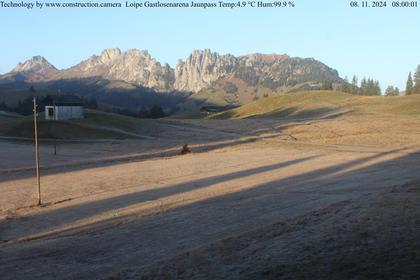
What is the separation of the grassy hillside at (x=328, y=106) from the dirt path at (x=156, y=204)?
65988mm

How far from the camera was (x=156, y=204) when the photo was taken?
21188mm

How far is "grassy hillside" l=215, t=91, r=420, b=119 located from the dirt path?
6599 centimetres

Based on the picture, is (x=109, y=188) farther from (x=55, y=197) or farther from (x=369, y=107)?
(x=369, y=107)

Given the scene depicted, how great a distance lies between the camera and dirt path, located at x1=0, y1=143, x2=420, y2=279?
42.4ft

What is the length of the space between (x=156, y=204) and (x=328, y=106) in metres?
103

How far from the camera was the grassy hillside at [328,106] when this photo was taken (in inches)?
4100

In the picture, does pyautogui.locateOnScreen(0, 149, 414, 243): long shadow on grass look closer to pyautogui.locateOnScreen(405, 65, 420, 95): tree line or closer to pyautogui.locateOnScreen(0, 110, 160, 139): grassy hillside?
pyautogui.locateOnScreen(0, 110, 160, 139): grassy hillside

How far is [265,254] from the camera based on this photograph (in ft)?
37.2

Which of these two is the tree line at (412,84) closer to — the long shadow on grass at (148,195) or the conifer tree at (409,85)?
the conifer tree at (409,85)

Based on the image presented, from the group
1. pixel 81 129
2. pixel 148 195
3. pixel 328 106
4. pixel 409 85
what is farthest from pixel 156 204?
pixel 409 85

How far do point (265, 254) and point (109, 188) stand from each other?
56.7 ft

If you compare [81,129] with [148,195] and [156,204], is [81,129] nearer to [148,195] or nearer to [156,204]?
[148,195]

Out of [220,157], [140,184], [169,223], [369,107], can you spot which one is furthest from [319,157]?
[369,107]

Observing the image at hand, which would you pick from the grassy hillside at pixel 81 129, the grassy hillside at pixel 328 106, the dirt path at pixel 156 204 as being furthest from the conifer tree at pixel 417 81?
the dirt path at pixel 156 204
